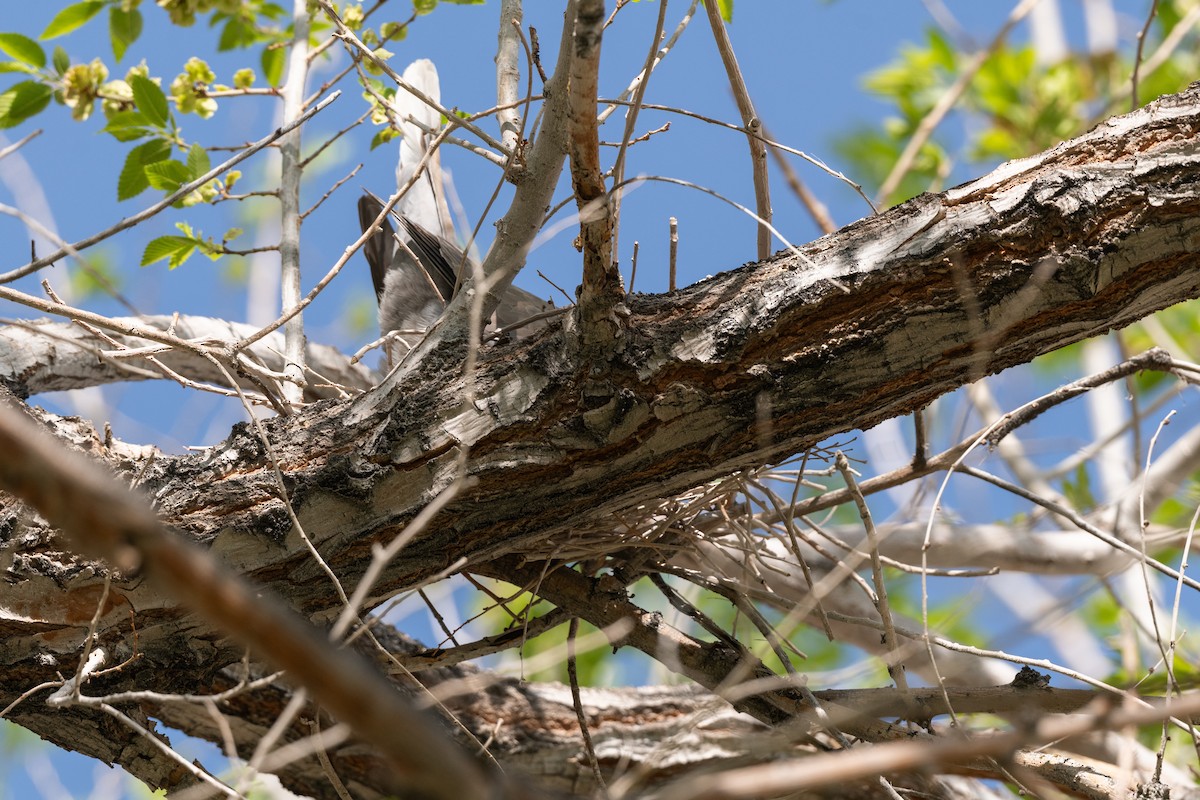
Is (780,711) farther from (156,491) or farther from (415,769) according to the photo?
(415,769)

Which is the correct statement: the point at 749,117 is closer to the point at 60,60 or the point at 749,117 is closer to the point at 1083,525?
the point at 1083,525

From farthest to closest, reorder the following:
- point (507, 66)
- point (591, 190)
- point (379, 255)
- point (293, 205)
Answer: point (379, 255) < point (293, 205) < point (507, 66) < point (591, 190)

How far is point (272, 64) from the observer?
3297 millimetres

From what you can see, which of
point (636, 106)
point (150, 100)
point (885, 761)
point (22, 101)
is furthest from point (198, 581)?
point (22, 101)

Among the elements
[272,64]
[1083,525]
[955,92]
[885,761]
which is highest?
[955,92]

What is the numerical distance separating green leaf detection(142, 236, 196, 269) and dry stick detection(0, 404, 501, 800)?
2204 mm

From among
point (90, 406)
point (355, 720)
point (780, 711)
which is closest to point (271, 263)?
point (90, 406)

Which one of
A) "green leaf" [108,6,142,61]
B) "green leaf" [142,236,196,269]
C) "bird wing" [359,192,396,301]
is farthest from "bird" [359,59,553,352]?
"green leaf" [108,6,142,61]

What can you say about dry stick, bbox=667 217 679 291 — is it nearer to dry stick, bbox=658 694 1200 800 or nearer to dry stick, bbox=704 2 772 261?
dry stick, bbox=704 2 772 261

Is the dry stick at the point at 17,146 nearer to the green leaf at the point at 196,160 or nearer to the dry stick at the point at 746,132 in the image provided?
the green leaf at the point at 196,160

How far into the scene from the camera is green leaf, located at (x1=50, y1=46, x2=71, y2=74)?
2.52 m

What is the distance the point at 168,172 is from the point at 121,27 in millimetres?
477

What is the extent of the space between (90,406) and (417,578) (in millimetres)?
3691

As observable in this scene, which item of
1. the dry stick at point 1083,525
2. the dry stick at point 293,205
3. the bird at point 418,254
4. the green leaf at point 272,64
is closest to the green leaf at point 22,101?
the dry stick at point 293,205
